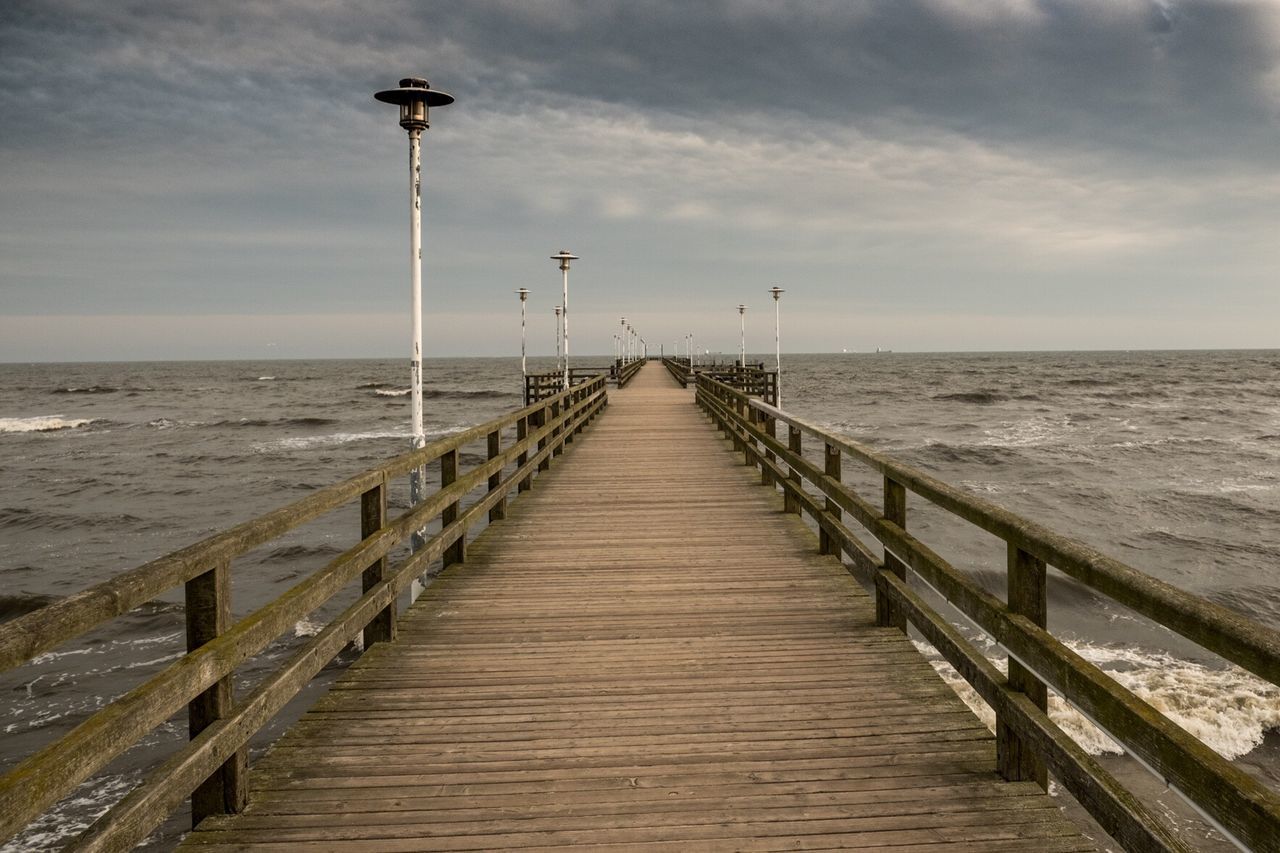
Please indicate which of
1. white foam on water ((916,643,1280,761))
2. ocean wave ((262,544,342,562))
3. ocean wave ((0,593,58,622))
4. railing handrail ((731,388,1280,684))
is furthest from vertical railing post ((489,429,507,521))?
ocean wave ((0,593,58,622))

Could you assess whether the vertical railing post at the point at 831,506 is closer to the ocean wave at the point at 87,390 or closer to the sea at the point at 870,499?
the sea at the point at 870,499

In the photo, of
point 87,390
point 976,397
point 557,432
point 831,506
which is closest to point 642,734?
point 831,506

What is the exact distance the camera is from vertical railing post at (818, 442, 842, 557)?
18.0 feet

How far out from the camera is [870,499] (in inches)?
743

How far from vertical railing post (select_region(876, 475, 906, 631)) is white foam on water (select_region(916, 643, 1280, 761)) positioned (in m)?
2.22

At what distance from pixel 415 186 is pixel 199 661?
605 cm

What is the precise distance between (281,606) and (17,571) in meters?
14.8

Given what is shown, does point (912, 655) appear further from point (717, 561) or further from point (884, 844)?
point (717, 561)

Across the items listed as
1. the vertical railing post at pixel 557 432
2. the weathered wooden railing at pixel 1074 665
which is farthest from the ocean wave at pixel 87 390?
the weathered wooden railing at pixel 1074 665

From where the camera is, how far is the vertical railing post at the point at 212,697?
8.45 feet

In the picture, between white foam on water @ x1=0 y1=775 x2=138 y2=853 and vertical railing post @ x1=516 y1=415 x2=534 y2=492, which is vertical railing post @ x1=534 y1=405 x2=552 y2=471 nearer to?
vertical railing post @ x1=516 y1=415 x2=534 y2=492

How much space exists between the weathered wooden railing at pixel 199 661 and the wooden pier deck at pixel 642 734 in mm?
318

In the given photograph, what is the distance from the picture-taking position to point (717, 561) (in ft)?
20.4

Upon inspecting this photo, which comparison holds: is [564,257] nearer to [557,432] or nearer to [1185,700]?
[557,432]
